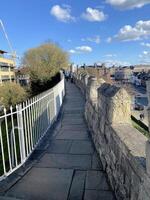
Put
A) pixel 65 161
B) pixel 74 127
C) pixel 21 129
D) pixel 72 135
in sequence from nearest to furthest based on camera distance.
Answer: pixel 21 129
pixel 65 161
pixel 72 135
pixel 74 127

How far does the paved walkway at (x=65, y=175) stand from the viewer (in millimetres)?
3939

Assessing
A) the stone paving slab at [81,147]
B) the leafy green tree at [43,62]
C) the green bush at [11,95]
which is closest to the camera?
the stone paving slab at [81,147]

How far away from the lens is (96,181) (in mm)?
4371

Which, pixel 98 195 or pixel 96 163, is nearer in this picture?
pixel 98 195

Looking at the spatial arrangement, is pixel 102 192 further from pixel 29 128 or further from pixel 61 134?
pixel 61 134

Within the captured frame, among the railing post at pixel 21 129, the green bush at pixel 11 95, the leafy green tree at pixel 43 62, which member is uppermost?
the leafy green tree at pixel 43 62

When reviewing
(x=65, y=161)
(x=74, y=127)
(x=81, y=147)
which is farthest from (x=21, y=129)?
(x=74, y=127)

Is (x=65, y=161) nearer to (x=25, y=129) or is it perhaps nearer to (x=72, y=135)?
(x=25, y=129)

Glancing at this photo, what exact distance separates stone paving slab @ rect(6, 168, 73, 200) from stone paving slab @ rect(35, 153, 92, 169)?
231 mm

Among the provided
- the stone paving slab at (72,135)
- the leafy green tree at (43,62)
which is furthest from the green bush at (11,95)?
the stone paving slab at (72,135)

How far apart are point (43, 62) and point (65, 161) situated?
3192 centimetres

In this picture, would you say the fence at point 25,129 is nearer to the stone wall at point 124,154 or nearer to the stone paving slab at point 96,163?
the stone paving slab at point 96,163

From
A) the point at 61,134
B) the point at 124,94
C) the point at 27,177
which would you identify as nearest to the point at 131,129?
the point at 124,94

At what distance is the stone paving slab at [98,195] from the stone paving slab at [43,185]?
34cm
